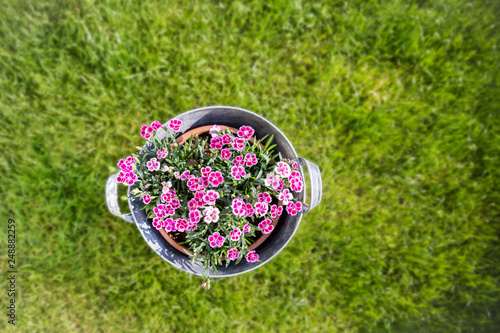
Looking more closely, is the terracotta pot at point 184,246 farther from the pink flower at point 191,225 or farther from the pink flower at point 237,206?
the pink flower at point 237,206

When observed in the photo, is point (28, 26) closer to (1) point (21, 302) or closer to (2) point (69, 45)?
(2) point (69, 45)

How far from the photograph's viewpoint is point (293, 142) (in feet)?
7.78

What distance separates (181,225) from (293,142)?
136 centimetres

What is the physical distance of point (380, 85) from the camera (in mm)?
2496

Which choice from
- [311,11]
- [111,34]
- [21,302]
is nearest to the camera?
[21,302]

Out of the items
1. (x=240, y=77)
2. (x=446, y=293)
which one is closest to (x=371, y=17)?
(x=240, y=77)

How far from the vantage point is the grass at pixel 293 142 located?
2229 millimetres

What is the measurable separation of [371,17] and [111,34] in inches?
83.7

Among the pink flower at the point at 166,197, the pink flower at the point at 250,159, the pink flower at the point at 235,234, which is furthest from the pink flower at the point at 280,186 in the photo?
the pink flower at the point at 166,197

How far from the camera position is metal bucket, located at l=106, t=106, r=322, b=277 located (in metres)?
1.42

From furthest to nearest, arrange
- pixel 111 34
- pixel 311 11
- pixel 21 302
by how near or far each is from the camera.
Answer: pixel 311 11, pixel 111 34, pixel 21 302

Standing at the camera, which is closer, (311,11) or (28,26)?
(28,26)

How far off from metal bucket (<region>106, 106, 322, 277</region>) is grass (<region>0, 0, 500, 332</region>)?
0.79m

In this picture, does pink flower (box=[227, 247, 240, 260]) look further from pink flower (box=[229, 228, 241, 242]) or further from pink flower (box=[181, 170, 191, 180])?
pink flower (box=[181, 170, 191, 180])
